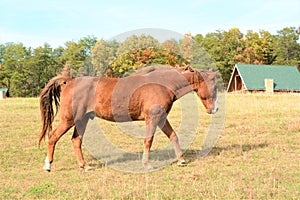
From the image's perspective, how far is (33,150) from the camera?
31.9ft

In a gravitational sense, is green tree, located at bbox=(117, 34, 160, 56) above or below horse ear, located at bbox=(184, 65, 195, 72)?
above

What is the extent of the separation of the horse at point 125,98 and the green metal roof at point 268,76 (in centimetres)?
3346

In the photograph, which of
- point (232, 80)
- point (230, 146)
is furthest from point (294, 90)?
point (230, 146)

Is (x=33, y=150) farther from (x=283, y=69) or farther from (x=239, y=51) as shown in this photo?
(x=239, y=51)

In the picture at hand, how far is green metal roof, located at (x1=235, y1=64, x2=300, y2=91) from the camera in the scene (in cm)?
4091

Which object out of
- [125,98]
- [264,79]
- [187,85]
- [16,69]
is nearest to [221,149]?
[187,85]

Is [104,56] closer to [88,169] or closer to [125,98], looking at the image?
[125,98]

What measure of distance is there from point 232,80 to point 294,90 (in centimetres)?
777

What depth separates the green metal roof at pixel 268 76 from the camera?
40.9m

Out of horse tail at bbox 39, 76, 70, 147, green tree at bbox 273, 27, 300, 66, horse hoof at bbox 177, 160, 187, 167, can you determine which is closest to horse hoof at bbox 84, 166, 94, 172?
horse tail at bbox 39, 76, 70, 147

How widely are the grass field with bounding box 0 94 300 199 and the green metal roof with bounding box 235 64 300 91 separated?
Answer: 29437mm

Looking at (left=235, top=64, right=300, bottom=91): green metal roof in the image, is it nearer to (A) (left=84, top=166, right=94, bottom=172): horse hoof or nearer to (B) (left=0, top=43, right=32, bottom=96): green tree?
(A) (left=84, top=166, right=94, bottom=172): horse hoof

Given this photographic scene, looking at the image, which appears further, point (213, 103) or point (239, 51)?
point (239, 51)

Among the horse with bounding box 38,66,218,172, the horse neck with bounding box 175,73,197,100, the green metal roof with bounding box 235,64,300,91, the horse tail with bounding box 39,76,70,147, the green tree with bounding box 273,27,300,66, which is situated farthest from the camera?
the green tree with bounding box 273,27,300,66
